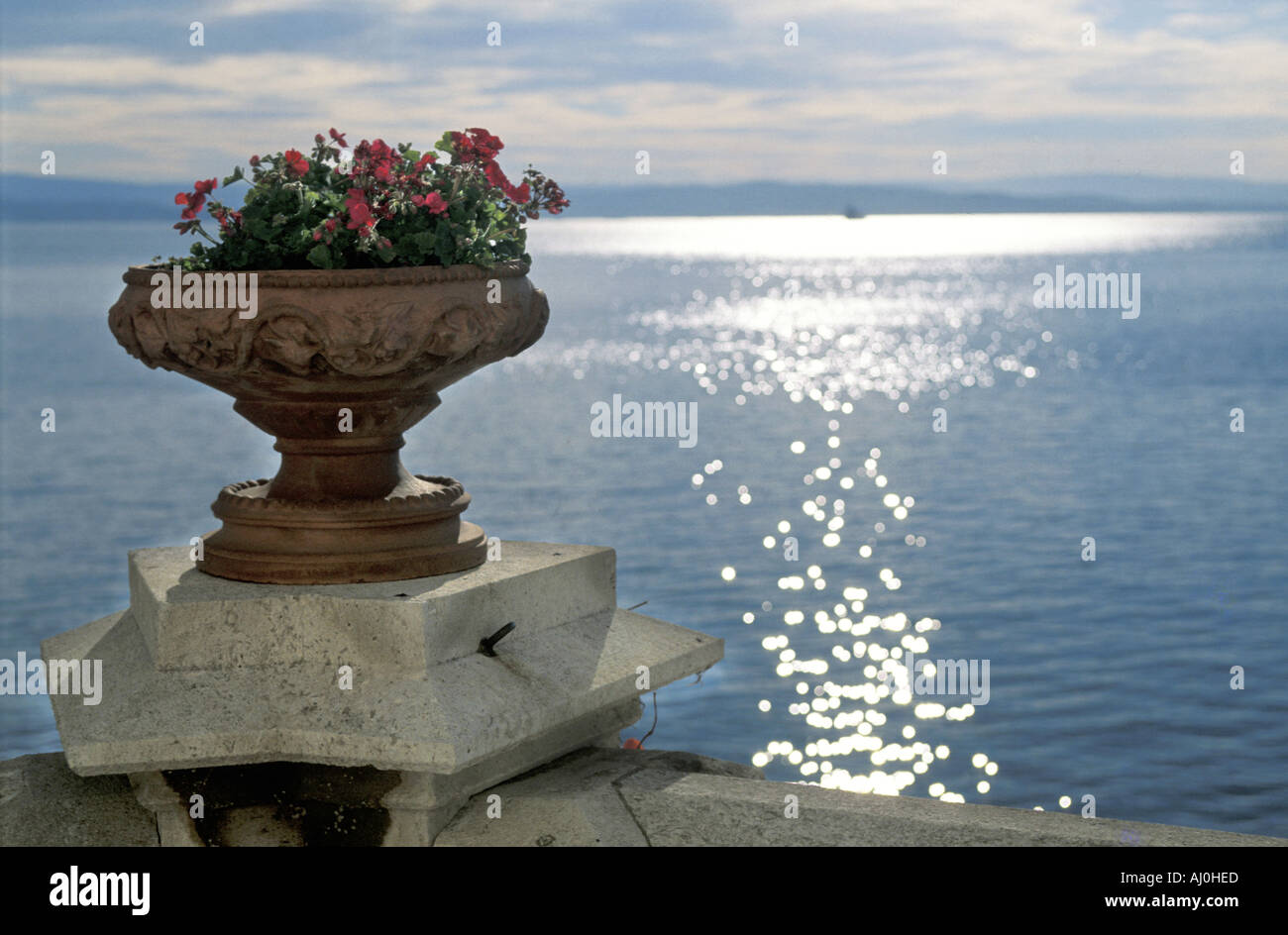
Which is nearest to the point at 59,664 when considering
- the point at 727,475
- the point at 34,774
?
the point at 34,774

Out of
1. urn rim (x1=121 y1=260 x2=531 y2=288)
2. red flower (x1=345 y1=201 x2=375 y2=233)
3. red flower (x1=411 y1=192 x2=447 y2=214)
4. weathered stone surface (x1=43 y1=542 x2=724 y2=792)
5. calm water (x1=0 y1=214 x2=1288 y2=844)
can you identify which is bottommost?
calm water (x1=0 y1=214 x2=1288 y2=844)

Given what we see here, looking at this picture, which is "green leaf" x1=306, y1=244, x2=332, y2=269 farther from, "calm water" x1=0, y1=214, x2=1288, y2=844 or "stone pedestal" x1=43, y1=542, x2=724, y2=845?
"calm water" x1=0, y1=214, x2=1288, y2=844

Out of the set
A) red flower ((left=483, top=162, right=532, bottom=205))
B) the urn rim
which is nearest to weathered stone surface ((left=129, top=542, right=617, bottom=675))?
the urn rim

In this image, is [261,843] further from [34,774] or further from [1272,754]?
[1272,754]

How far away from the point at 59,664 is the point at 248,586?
705 millimetres

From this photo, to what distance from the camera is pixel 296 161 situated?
4926mm

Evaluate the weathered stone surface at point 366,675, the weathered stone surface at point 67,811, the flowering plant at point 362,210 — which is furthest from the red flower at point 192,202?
the weathered stone surface at point 67,811

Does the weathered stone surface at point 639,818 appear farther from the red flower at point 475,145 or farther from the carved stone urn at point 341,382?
the red flower at point 475,145

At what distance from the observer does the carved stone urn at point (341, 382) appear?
452 cm

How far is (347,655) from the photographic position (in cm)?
449

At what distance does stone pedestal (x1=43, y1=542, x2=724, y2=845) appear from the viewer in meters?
4.21

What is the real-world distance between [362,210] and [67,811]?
1.99 metres

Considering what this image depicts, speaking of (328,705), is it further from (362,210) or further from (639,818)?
(362,210)

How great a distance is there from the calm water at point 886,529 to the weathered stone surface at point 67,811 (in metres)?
5.88
